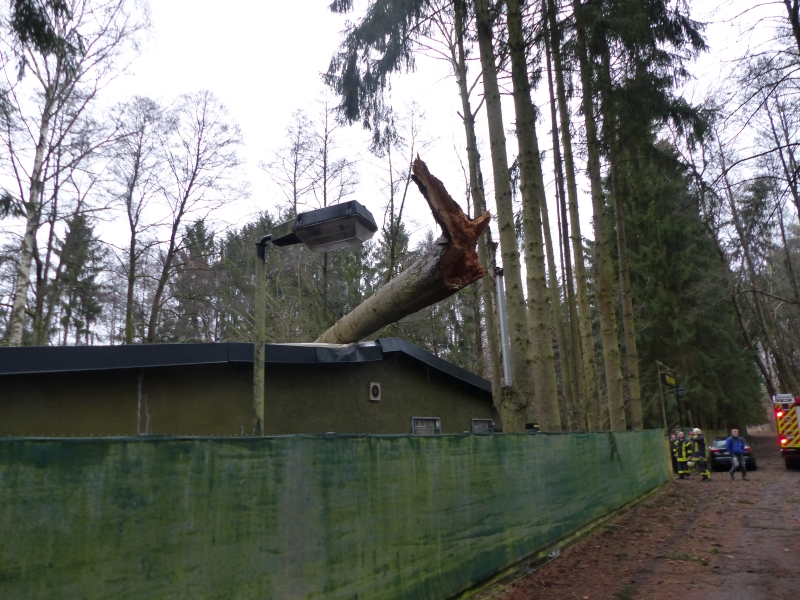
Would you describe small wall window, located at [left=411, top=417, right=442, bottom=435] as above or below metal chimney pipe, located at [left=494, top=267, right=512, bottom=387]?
below

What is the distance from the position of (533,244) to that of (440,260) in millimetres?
5025

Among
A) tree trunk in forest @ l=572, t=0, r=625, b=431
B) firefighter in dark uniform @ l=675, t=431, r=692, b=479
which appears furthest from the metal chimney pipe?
firefighter in dark uniform @ l=675, t=431, r=692, b=479

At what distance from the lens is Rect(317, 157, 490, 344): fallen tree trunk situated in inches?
274

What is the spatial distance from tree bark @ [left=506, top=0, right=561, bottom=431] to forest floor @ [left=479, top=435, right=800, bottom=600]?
2258 millimetres

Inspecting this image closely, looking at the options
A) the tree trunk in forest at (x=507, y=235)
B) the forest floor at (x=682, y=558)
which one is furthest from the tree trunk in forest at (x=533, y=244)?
the forest floor at (x=682, y=558)

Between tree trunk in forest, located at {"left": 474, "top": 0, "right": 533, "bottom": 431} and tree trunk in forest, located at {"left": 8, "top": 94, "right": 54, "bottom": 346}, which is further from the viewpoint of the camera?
tree trunk in forest, located at {"left": 8, "top": 94, "right": 54, "bottom": 346}

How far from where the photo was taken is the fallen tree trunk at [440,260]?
Answer: 22.9 feet

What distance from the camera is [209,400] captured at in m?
10.1

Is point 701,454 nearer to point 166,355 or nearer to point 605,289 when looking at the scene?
point 605,289

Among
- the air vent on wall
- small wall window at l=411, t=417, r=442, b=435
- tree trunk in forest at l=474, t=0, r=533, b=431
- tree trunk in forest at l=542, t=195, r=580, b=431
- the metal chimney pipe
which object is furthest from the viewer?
tree trunk in forest at l=542, t=195, r=580, b=431

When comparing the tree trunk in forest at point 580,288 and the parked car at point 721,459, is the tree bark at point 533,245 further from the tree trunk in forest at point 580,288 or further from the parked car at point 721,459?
the parked car at point 721,459

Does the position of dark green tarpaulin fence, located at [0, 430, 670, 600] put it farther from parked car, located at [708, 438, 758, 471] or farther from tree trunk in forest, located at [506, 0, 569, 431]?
parked car, located at [708, 438, 758, 471]

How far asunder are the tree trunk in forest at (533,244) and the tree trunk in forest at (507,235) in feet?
0.79

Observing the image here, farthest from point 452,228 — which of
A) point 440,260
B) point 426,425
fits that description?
point 426,425
